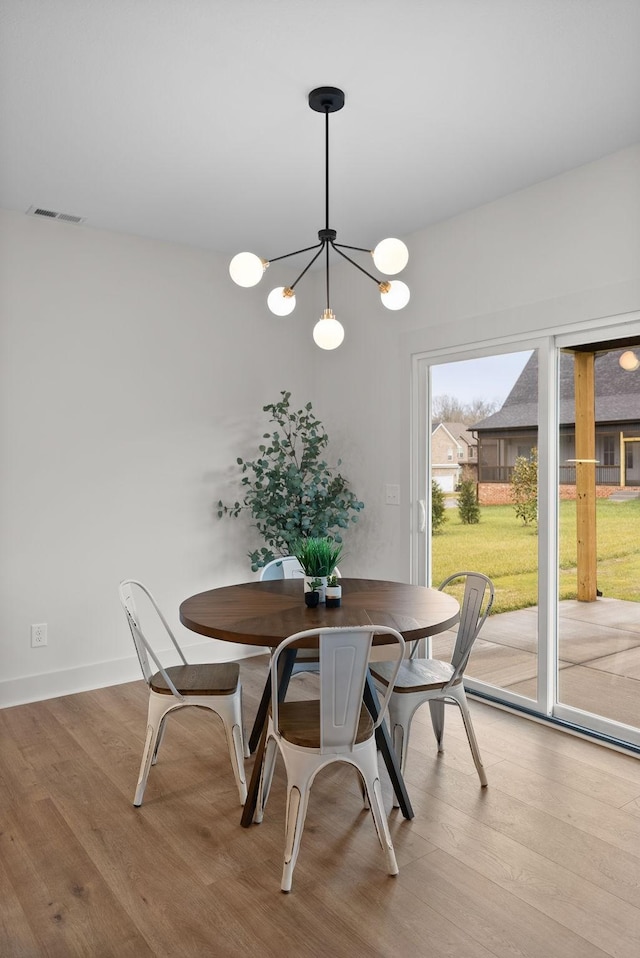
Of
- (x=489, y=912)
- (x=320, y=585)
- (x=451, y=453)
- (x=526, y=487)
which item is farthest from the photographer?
(x=451, y=453)

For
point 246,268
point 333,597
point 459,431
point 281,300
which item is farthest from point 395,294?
point 459,431

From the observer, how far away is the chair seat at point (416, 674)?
261cm

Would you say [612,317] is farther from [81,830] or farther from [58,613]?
[58,613]

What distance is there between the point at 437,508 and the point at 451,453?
348mm

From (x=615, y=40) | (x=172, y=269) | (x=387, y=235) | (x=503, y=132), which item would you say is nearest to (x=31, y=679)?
(x=172, y=269)

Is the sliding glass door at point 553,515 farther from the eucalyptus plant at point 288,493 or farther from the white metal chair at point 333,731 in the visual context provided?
the white metal chair at point 333,731

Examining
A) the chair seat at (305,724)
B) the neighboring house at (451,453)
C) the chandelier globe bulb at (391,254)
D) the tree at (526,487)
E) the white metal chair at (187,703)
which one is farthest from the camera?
the neighboring house at (451,453)

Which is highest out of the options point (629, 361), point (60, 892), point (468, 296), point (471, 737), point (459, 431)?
point (468, 296)

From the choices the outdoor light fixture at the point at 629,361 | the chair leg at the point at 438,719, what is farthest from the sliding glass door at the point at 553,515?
the chair leg at the point at 438,719

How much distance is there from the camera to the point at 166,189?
3.44 m

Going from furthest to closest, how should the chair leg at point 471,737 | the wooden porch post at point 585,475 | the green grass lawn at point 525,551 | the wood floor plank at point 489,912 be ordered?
the wooden porch post at point 585,475 → the green grass lawn at point 525,551 → the chair leg at point 471,737 → the wood floor plank at point 489,912

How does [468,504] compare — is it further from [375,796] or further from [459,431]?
[375,796]

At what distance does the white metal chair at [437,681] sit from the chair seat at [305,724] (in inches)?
9.8

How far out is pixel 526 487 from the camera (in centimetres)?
357
